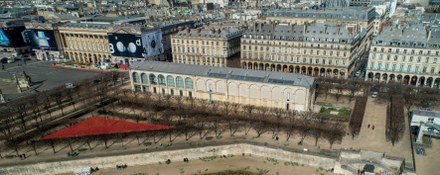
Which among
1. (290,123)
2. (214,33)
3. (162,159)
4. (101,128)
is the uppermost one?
(214,33)

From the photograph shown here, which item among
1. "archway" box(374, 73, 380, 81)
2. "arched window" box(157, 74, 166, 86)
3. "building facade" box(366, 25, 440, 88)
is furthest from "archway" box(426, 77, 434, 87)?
"arched window" box(157, 74, 166, 86)

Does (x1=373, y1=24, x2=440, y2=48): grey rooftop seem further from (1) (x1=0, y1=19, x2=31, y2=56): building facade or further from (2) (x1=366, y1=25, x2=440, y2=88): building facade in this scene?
(1) (x1=0, y1=19, x2=31, y2=56): building facade

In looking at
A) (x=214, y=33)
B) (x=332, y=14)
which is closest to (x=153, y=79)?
(x=214, y=33)

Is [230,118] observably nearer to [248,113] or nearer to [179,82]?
[248,113]

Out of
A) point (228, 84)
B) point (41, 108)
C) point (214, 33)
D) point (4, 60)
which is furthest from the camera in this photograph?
point (4, 60)

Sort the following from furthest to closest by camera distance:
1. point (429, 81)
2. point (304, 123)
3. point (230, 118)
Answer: point (429, 81) → point (230, 118) → point (304, 123)

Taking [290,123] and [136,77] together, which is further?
[136,77]
